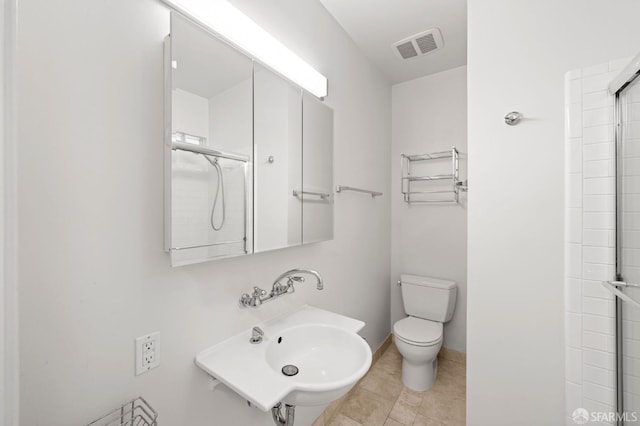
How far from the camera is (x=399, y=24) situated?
1854 mm

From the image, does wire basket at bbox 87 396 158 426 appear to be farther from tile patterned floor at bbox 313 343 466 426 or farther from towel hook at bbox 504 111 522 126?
towel hook at bbox 504 111 522 126

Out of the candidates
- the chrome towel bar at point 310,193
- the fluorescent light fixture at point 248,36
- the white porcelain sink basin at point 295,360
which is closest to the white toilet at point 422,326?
the white porcelain sink basin at point 295,360

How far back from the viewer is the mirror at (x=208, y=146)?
34.4 inches

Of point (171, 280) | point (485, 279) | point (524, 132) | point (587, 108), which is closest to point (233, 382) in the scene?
point (171, 280)

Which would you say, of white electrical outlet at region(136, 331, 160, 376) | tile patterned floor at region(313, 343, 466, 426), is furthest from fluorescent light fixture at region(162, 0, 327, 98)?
tile patterned floor at region(313, 343, 466, 426)

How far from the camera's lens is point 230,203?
1054mm

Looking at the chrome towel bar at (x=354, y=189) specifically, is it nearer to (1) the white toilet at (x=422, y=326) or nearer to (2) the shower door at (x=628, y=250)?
(1) the white toilet at (x=422, y=326)

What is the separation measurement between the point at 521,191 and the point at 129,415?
1.80m

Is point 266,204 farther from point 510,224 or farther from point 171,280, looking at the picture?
point 510,224

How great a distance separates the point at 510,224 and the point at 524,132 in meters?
0.46

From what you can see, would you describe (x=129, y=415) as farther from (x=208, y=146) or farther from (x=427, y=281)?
(x=427, y=281)

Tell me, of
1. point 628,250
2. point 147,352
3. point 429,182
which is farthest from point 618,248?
point 147,352

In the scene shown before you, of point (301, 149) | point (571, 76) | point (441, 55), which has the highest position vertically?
point (441, 55)

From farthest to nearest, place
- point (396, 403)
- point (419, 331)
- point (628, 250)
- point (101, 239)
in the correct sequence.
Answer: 1. point (419, 331)
2. point (396, 403)
3. point (628, 250)
4. point (101, 239)
